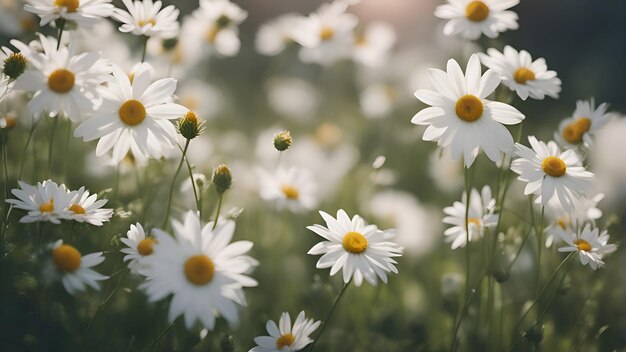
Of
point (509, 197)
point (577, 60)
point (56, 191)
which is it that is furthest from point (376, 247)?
point (577, 60)

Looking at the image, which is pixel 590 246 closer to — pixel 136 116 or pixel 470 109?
pixel 470 109

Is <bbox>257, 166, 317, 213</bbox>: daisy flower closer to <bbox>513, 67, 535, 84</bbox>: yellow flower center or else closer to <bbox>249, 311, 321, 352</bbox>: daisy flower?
<bbox>249, 311, 321, 352</bbox>: daisy flower

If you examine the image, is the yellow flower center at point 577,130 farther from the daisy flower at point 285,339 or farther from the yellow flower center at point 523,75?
the daisy flower at point 285,339

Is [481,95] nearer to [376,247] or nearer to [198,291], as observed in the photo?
[376,247]

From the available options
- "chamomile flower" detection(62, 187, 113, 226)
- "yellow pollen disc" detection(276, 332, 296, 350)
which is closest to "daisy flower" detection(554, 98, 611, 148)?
"yellow pollen disc" detection(276, 332, 296, 350)

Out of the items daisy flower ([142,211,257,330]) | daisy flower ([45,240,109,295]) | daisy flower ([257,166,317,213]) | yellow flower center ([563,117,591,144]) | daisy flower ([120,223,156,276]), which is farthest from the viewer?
daisy flower ([257,166,317,213])
